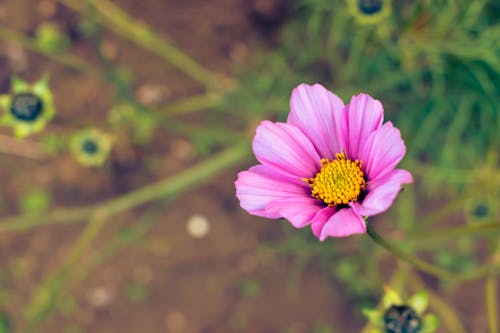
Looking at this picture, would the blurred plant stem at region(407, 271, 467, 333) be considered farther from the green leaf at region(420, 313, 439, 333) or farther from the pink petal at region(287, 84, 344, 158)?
the pink petal at region(287, 84, 344, 158)

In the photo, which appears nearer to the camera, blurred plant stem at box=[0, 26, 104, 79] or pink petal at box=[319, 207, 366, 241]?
pink petal at box=[319, 207, 366, 241]

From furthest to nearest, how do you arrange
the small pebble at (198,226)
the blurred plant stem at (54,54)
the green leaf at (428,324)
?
1. the small pebble at (198,226)
2. the blurred plant stem at (54,54)
3. the green leaf at (428,324)

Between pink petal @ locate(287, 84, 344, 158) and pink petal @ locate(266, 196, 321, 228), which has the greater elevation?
pink petal @ locate(287, 84, 344, 158)

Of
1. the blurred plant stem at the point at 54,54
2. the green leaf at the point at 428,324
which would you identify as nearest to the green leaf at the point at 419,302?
the green leaf at the point at 428,324

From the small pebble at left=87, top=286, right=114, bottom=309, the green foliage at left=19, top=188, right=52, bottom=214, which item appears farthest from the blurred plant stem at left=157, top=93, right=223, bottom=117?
the small pebble at left=87, top=286, right=114, bottom=309

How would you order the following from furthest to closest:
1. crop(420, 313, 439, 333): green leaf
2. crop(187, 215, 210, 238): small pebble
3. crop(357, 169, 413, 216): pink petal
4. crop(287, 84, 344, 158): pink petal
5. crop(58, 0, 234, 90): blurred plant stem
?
crop(187, 215, 210, 238): small pebble → crop(58, 0, 234, 90): blurred plant stem → crop(420, 313, 439, 333): green leaf → crop(287, 84, 344, 158): pink petal → crop(357, 169, 413, 216): pink petal

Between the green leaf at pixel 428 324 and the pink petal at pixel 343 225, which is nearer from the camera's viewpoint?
the pink petal at pixel 343 225

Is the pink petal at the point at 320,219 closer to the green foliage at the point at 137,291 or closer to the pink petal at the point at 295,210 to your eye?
the pink petal at the point at 295,210
